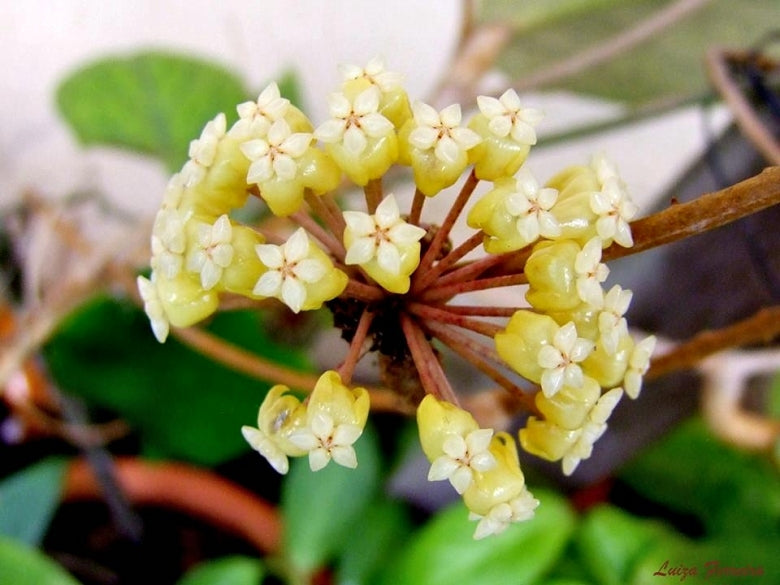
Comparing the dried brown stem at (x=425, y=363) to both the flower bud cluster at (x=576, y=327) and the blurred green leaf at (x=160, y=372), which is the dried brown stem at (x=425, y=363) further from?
the blurred green leaf at (x=160, y=372)

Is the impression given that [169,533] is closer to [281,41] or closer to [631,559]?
[631,559]

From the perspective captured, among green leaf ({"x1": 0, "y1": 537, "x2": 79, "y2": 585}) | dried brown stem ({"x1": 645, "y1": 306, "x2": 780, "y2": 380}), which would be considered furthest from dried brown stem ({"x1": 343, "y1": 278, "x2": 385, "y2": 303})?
green leaf ({"x1": 0, "y1": 537, "x2": 79, "y2": 585})

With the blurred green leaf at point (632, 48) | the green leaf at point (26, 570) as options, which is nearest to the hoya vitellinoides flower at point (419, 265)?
the green leaf at point (26, 570)

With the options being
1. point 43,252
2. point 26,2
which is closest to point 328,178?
point 43,252

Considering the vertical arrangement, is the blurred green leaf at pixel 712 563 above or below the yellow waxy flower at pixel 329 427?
below

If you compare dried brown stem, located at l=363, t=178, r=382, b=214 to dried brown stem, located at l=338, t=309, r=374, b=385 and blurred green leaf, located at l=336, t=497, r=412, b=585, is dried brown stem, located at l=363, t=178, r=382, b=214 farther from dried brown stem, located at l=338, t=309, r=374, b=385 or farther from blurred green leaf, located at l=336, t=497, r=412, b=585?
blurred green leaf, located at l=336, t=497, r=412, b=585
